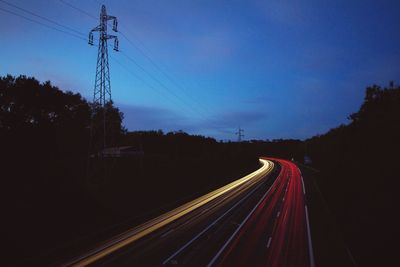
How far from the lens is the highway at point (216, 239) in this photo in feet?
65.6

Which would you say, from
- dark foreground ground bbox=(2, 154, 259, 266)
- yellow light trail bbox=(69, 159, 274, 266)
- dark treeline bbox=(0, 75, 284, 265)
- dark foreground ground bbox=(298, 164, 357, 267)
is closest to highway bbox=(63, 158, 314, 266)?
yellow light trail bbox=(69, 159, 274, 266)

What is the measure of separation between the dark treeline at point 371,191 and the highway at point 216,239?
3562 millimetres

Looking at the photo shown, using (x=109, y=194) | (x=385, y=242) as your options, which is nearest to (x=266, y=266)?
(x=385, y=242)

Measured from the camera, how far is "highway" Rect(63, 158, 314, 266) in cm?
1998

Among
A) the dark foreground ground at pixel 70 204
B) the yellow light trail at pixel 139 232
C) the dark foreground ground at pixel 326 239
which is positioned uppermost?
the dark foreground ground at pixel 70 204

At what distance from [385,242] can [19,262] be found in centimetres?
2068

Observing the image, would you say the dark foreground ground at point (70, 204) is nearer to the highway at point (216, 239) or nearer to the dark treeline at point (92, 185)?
the dark treeline at point (92, 185)

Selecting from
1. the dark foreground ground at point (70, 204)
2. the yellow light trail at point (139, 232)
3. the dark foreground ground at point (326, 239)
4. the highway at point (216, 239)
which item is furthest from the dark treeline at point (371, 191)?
the dark foreground ground at point (70, 204)

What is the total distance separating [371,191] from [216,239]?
18190 millimetres

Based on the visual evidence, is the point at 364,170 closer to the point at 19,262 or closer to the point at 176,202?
the point at 176,202

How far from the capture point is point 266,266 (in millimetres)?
19016

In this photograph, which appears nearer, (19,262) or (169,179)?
(19,262)

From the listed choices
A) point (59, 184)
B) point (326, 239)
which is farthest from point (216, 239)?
point (59, 184)

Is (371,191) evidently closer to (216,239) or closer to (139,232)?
(216,239)
